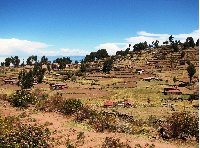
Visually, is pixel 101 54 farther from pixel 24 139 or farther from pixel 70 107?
pixel 24 139

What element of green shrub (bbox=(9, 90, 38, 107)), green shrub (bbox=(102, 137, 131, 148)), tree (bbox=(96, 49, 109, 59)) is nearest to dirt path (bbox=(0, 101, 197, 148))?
green shrub (bbox=(102, 137, 131, 148))

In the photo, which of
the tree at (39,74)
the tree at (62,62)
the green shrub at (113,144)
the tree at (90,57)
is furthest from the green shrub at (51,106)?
the tree at (90,57)

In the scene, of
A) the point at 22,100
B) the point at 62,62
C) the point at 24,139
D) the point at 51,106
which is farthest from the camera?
the point at 62,62

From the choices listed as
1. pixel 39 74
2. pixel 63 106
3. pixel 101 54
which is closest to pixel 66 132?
pixel 63 106

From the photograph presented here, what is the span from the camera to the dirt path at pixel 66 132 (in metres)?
19.4

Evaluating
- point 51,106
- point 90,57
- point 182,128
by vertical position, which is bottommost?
point 182,128

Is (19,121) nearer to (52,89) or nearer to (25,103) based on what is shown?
(25,103)

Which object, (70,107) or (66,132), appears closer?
(66,132)

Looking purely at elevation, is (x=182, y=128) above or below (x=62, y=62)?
below

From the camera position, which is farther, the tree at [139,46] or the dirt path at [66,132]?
the tree at [139,46]

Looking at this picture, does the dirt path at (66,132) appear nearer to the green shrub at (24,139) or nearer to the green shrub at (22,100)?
the green shrub at (24,139)

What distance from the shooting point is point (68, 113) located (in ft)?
89.6

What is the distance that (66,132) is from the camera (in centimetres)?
2155

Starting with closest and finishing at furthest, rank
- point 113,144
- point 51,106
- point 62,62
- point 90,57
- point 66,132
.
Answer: point 113,144, point 66,132, point 51,106, point 62,62, point 90,57
